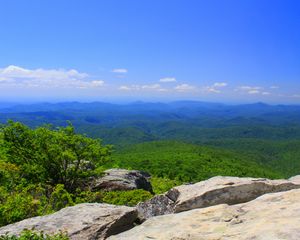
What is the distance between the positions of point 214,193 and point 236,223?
4283 millimetres

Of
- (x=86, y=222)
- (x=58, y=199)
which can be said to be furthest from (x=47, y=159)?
(x=86, y=222)

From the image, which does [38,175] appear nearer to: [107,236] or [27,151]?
[27,151]

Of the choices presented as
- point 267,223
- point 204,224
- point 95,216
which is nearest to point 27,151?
point 95,216

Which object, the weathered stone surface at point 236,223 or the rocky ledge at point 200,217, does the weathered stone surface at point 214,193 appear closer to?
the rocky ledge at point 200,217

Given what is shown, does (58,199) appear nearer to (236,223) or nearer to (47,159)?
(47,159)

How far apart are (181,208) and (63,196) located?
1089 cm

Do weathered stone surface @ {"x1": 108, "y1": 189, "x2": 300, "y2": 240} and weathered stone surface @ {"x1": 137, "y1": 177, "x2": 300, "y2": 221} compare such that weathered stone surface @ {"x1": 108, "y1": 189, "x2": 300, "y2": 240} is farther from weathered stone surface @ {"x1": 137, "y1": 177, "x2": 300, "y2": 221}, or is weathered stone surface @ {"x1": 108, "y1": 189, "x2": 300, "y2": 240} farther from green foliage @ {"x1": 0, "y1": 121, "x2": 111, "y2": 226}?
green foliage @ {"x1": 0, "y1": 121, "x2": 111, "y2": 226}

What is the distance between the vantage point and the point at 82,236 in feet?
43.0

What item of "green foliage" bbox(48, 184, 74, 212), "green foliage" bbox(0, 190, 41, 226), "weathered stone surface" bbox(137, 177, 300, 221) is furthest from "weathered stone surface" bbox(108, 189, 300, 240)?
"green foliage" bbox(48, 184, 74, 212)

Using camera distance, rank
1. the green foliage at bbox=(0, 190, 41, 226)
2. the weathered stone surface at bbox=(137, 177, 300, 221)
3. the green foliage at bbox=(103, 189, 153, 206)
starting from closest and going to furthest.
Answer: the weathered stone surface at bbox=(137, 177, 300, 221) → the green foliage at bbox=(0, 190, 41, 226) → the green foliage at bbox=(103, 189, 153, 206)

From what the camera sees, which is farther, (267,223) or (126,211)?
(126,211)

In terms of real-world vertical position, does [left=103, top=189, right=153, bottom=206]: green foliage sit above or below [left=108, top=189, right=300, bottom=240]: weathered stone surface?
below

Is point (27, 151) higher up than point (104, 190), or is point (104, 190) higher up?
point (27, 151)

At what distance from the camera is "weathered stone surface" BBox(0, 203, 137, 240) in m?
13.4
